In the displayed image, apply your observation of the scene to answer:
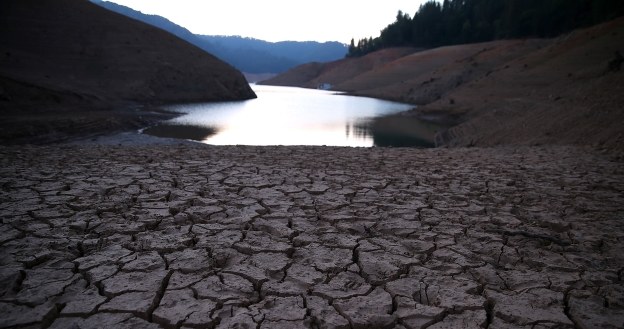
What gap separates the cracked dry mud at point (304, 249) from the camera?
188 cm

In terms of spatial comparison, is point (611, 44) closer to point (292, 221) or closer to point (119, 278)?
point (292, 221)

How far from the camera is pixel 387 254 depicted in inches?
99.9

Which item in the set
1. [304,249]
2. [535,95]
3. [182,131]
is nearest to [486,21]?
[535,95]

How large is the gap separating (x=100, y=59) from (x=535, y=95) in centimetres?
2461

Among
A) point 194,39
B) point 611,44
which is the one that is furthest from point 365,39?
point 194,39

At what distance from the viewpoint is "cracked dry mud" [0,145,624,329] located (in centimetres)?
188

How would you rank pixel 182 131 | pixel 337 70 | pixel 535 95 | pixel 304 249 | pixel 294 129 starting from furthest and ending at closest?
pixel 337 70 → pixel 535 95 → pixel 294 129 → pixel 182 131 → pixel 304 249

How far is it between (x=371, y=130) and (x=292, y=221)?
42.7 feet

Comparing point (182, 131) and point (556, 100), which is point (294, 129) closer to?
point (182, 131)

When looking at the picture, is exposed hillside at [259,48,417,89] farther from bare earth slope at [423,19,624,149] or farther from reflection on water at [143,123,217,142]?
reflection on water at [143,123,217,142]

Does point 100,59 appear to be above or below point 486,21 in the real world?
below

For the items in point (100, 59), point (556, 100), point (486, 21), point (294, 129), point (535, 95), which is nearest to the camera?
point (556, 100)

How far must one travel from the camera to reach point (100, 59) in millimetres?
23875

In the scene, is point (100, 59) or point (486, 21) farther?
point (486, 21)
